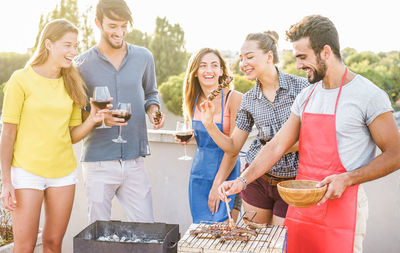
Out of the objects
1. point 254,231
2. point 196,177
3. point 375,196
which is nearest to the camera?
point 254,231

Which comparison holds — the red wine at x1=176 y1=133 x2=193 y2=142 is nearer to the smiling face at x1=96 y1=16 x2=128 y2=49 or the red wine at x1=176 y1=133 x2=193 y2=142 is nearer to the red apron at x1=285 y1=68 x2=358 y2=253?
the smiling face at x1=96 y1=16 x2=128 y2=49

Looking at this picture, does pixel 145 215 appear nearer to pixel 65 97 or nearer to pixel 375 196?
pixel 65 97

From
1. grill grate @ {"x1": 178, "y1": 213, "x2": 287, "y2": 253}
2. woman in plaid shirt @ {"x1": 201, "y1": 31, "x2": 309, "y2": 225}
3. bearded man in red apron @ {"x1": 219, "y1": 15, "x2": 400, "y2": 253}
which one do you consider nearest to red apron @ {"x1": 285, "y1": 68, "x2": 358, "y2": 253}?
bearded man in red apron @ {"x1": 219, "y1": 15, "x2": 400, "y2": 253}

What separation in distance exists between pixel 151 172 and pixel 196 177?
783mm

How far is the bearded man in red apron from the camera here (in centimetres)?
197

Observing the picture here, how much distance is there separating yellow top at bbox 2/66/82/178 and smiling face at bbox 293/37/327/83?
1.47 metres

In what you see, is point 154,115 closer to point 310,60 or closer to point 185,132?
point 185,132

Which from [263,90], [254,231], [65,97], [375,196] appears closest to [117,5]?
[65,97]

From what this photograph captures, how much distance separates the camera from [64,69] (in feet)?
9.40

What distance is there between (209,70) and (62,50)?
39.4 inches

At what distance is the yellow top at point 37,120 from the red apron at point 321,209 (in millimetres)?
1451

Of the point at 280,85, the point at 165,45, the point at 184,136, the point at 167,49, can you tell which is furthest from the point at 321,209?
the point at 165,45

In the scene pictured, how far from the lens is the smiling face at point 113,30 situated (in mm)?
2880

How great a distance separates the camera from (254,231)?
203 cm
